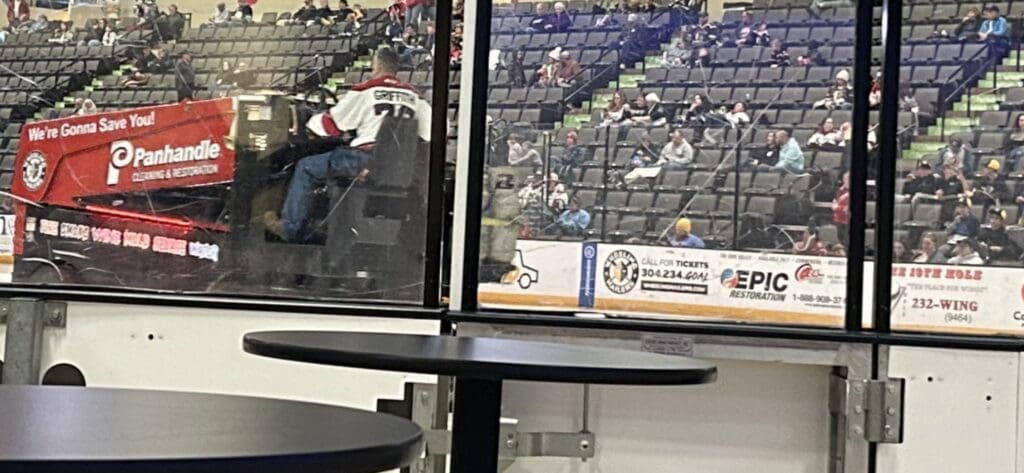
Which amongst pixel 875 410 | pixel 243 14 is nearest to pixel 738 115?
pixel 875 410

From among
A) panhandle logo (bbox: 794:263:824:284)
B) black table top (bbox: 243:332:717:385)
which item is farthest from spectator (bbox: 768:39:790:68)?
black table top (bbox: 243:332:717:385)

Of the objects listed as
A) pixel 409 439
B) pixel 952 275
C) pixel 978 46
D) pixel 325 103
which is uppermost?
pixel 978 46

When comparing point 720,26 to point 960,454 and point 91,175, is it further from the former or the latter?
point 91,175

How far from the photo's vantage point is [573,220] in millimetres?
3168

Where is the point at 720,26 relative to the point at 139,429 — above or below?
above

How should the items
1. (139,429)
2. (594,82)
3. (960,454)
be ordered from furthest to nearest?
(594,82) < (960,454) < (139,429)

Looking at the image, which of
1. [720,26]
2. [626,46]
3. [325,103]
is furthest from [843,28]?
[325,103]

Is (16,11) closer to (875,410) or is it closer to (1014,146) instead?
(875,410)

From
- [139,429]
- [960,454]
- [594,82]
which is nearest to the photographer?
[139,429]

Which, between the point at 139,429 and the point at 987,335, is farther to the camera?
the point at 987,335

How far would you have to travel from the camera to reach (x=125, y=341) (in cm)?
310

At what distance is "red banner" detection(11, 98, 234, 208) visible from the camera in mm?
3287

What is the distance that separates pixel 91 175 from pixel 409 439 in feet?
8.57

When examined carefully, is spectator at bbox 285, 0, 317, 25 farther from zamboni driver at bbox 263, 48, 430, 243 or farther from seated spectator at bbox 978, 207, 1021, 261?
seated spectator at bbox 978, 207, 1021, 261
